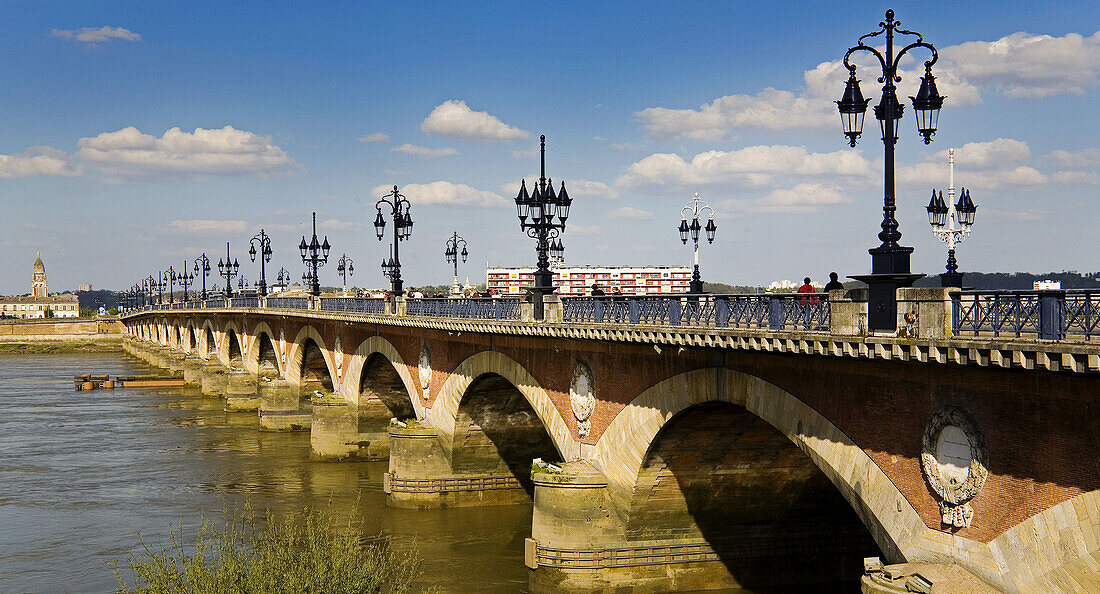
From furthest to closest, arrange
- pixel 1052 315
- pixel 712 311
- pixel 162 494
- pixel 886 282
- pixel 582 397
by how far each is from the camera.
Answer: pixel 162 494 → pixel 582 397 → pixel 712 311 → pixel 886 282 → pixel 1052 315

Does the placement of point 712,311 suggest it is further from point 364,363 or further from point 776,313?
point 364,363

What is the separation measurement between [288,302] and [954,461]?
45.6 meters

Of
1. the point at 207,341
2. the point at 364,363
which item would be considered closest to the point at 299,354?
the point at 364,363

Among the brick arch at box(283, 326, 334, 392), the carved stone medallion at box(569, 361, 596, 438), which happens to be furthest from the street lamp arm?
the brick arch at box(283, 326, 334, 392)

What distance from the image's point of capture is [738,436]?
19891mm

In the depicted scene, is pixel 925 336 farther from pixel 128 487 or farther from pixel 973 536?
pixel 128 487

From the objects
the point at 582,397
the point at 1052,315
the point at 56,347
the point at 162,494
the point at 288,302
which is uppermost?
the point at 288,302

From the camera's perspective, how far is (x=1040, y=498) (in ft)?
35.0

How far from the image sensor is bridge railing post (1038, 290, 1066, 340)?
32.8ft

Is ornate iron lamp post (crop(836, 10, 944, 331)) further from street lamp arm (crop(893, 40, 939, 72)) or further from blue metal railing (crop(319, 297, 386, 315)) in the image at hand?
blue metal railing (crop(319, 297, 386, 315))

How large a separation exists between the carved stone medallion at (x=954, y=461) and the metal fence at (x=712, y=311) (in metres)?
2.12

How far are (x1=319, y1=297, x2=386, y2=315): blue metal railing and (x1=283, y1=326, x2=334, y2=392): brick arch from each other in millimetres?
1544

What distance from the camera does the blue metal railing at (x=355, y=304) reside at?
121ft

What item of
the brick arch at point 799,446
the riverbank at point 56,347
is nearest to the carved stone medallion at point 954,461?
the brick arch at point 799,446
